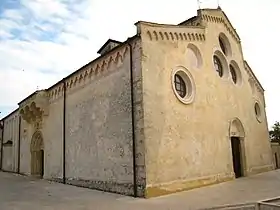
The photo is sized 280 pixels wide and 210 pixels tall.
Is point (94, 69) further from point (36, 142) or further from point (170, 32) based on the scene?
point (36, 142)

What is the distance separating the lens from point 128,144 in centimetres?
1102

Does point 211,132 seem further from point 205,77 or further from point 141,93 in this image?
point 141,93

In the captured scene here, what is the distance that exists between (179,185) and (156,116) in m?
2.84

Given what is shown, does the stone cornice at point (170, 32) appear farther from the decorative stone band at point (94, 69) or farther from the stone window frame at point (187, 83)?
the stone window frame at point (187, 83)

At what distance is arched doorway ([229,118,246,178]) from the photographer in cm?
1605

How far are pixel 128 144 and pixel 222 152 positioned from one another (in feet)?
18.1

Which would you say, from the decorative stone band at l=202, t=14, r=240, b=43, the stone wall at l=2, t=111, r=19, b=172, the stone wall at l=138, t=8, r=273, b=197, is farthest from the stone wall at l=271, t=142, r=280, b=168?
the stone wall at l=2, t=111, r=19, b=172

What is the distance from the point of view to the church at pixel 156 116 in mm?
10859

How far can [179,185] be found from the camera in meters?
11.2

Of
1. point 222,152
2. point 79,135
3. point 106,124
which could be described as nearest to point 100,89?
point 106,124

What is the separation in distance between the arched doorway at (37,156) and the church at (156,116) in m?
0.07

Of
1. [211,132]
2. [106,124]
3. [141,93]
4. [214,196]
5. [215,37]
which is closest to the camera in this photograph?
[214,196]

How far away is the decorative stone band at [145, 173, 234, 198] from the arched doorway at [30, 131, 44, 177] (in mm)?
11492

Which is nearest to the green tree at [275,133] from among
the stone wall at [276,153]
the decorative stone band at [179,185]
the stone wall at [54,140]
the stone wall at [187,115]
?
the stone wall at [276,153]
